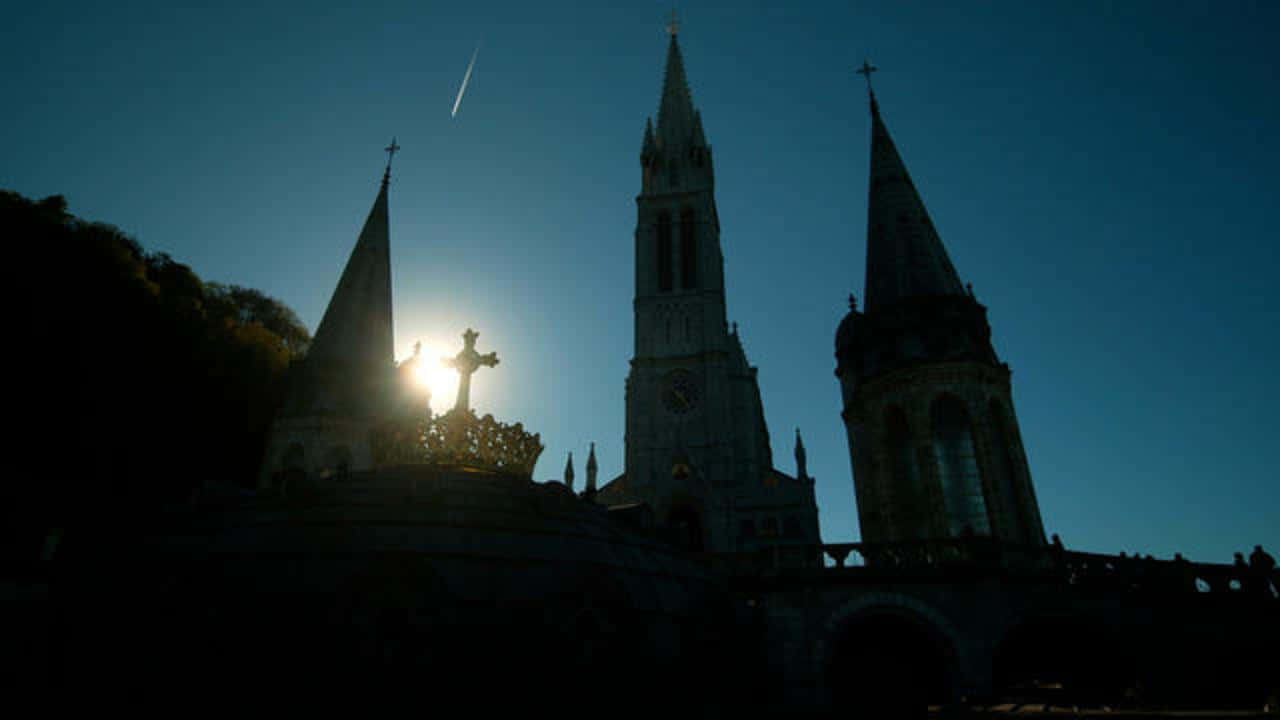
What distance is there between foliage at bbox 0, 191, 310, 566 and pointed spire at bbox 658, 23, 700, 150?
4108 cm

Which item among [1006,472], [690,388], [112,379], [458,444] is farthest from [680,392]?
[458,444]

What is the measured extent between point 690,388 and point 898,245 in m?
24.4

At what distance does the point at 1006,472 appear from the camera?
61.4 ft

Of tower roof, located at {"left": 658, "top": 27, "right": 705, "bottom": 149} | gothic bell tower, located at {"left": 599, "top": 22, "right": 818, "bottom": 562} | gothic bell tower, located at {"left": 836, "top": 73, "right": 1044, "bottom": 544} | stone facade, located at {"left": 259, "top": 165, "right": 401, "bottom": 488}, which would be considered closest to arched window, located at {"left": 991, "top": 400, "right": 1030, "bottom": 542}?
gothic bell tower, located at {"left": 836, "top": 73, "right": 1044, "bottom": 544}

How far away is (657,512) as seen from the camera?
A: 38.7m

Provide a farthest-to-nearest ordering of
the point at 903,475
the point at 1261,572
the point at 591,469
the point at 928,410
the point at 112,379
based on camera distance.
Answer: the point at 591,469 → the point at 112,379 → the point at 903,475 → the point at 928,410 → the point at 1261,572

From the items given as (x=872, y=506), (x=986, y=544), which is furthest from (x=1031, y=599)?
(x=872, y=506)

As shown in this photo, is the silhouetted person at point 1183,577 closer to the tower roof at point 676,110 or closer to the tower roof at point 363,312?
the tower roof at point 363,312

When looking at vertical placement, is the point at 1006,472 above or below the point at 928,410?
below

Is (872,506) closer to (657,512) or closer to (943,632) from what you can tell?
(943,632)

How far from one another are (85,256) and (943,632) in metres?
29.6

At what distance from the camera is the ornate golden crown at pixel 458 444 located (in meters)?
10.9

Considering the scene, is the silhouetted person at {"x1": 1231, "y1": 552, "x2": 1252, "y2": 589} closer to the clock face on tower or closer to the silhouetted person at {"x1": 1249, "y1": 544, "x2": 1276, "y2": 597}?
the silhouetted person at {"x1": 1249, "y1": 544, "x2": 1276, "y2": 597}

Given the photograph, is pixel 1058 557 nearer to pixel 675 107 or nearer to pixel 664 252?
pixel 664 252
